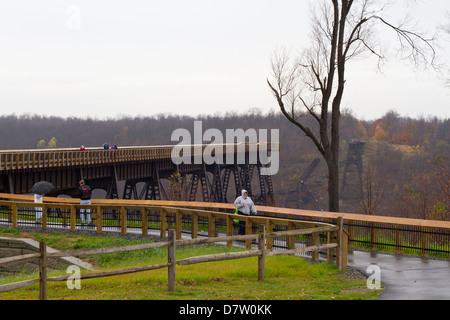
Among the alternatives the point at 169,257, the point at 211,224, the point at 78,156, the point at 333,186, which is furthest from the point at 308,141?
the point at 169,257

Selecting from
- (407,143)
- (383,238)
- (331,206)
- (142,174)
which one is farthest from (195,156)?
(407,143)

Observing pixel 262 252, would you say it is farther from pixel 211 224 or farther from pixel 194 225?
pixel 194 225

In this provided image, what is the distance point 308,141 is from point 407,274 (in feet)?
509

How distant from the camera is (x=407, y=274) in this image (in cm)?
1507

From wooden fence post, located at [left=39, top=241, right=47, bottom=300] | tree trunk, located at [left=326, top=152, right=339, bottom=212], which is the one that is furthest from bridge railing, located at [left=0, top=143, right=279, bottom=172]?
wooden fence post, located at [left=39, top=241, right=47, bottom=300]

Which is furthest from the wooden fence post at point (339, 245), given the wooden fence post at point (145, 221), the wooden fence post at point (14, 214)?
the wooden fence post at point (14, 214)

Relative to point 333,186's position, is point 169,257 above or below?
below

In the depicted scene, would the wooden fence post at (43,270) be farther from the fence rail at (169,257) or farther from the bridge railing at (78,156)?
the bridge railing at (78,156)

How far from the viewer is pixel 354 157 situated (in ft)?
466

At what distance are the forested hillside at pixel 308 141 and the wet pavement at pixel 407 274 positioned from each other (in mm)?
91115

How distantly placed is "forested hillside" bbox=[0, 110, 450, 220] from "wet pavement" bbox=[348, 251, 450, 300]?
3587 inches

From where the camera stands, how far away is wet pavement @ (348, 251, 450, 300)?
1224cm
